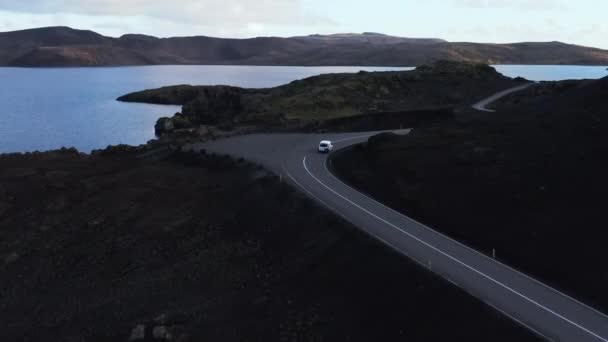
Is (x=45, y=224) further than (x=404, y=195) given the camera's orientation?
Yes

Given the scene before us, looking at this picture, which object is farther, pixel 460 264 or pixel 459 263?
pixel 459 263

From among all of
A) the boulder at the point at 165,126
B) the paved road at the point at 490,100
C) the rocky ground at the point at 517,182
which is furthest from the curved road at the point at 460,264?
the boulder at the point at 165,126

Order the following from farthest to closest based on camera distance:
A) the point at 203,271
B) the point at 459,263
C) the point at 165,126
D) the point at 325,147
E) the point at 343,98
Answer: the point at 343,98 < the point at 165,126 < the point at 325,147 < the point at 203,271 < the point at 459,263

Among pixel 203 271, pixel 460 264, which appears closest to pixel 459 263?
pixel 460 264

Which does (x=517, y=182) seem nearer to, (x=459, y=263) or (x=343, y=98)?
(x=459, y=263)

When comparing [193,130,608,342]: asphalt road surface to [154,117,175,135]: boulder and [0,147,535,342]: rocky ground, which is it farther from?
[154,117,175,135]: boulder

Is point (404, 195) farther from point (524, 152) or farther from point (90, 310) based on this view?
point (90, 310)

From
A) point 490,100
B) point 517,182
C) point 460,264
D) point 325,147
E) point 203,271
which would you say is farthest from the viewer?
point 490,100

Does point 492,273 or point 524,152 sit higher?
point 524,152

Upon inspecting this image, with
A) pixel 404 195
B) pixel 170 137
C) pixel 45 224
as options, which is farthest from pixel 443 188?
pixel 170 137
